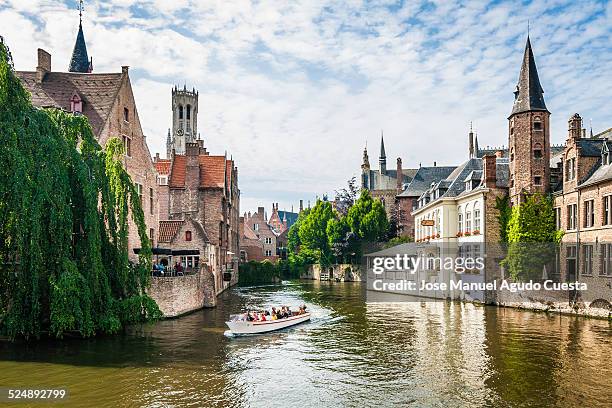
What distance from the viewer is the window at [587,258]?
2744 centimetres

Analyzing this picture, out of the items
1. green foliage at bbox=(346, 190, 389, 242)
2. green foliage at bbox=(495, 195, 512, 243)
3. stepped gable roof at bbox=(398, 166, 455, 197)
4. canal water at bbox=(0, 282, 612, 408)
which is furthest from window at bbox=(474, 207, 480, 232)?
stepped gable roof at bbox=(398, 166, 455, 197)

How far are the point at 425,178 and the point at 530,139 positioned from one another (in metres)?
38.8

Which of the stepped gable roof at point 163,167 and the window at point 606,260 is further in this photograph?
the stepped gable roof at point 163,167

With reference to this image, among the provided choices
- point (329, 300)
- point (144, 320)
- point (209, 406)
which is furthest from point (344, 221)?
point (209, 406)

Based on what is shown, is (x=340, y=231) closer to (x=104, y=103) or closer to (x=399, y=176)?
(x=399, y=176)

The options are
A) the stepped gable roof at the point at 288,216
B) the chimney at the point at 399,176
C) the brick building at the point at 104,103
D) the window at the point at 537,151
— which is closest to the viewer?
the brick building at the point at 104,103

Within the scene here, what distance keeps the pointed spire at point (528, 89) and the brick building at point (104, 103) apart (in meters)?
22.7

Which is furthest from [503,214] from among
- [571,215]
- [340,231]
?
[340,231]

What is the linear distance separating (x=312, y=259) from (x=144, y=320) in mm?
50903

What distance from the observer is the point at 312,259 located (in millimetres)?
71500

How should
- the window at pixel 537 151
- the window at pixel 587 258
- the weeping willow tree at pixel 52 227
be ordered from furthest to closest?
the window at pixel 537 151 < the window at pixel 587 258 < the weeping willow tree at pixel 52 227

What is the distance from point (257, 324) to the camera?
23.3 m

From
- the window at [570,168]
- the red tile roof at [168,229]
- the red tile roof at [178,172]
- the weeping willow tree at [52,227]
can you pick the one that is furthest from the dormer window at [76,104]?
the window at [570,168]

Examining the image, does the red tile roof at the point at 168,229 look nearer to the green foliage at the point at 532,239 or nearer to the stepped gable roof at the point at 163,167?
the stepped gable roof at the point at 163,167
